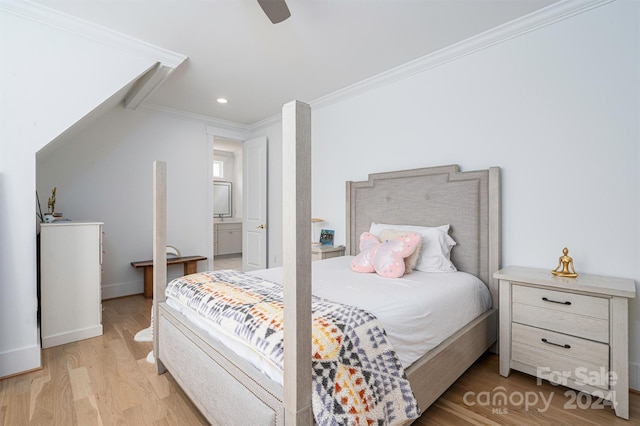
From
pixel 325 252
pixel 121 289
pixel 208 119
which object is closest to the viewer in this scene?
pixel 325 252

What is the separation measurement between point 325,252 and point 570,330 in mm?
2124

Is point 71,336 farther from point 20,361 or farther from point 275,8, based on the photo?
point 275,8

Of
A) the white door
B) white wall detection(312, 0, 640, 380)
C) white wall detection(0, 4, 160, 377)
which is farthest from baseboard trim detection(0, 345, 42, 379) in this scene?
white wall detection(312, 0, 640, 380)

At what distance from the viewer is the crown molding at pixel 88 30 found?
2.04 metres

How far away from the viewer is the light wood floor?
5.26 feet

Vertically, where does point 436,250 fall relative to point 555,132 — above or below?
below

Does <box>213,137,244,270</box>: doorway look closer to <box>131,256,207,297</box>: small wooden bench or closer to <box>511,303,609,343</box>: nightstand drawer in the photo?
<box>131,256,207,297</box>: small wooden bench

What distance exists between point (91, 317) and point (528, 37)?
429cm

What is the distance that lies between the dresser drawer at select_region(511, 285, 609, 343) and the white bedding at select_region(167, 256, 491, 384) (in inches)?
11.0

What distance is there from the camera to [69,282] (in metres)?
2.58

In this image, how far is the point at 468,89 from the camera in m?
2.58

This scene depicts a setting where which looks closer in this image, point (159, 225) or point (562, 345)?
point (562, 345)

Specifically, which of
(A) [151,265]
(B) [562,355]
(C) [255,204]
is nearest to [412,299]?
(B) [562,355]

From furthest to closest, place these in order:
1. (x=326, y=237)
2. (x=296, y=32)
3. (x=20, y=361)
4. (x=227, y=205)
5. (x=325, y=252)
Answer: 1. (x=227, y=205)
2. (x=326, y=237)
3. (x=325, y=252)
4. (x=296, y=32)
5. (x=20, y=361)
